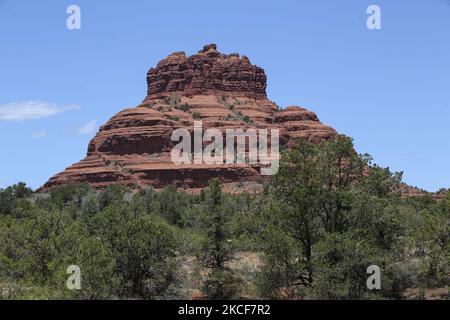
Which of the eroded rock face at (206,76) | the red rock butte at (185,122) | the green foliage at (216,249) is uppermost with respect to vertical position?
the eroded rock face at (206,76)

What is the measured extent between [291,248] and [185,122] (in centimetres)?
11714

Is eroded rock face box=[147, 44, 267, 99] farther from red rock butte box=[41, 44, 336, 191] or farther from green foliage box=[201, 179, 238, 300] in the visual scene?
green foliage box=[201, 179, 238, 300]

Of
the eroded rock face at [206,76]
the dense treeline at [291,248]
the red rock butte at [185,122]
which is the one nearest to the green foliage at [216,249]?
the dense treeline at [291,248]

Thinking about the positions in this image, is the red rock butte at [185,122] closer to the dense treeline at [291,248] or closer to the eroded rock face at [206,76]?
the eroded rock face at [206,76]

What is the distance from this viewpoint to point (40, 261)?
39344 millimetres

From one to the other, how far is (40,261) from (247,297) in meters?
12.3

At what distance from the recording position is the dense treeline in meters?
33.2

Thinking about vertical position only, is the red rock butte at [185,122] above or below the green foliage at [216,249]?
above

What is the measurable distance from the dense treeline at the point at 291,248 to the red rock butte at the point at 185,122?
88897mm

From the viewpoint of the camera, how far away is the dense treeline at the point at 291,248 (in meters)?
33.2

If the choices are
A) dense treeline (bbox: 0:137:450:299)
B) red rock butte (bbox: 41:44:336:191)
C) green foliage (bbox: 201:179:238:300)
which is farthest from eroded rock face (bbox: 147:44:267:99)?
dense treeline (bbox: 0:137:450:299)

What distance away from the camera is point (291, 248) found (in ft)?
113
